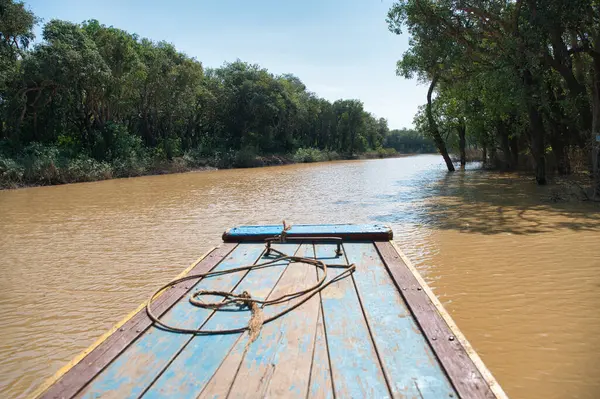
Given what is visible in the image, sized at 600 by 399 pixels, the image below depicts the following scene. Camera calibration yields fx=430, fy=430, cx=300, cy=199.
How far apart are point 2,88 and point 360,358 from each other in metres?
28.8

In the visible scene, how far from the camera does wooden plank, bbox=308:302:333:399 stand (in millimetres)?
1860

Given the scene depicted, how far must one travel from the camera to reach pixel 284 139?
175 ft

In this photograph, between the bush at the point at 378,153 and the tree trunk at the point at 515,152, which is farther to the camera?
the bush at the point at 378,153

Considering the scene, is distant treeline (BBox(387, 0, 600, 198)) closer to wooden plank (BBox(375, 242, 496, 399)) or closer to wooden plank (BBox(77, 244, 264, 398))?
wooden plank (BBox(375, 242, 496, 399))

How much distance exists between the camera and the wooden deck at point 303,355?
1.90m

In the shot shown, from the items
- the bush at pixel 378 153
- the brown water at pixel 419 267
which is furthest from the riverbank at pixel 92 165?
the bush at pixel 378 153

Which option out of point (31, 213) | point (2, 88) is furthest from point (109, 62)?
point (31, 213)

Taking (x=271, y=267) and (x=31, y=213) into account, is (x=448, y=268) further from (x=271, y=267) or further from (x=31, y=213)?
(x=31, y=213)

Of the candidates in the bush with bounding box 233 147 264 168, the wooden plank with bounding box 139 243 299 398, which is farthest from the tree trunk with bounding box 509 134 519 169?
→ the bush with bounding box 233 147 264 168

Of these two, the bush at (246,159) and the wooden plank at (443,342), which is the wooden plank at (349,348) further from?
the bush at (246,159)

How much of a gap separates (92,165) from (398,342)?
28.8m

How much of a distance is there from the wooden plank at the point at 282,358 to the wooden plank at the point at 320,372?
0.02 m

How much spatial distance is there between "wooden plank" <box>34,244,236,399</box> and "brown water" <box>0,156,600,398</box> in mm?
1142

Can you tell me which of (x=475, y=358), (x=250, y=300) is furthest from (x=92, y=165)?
(x=475, y=358)
